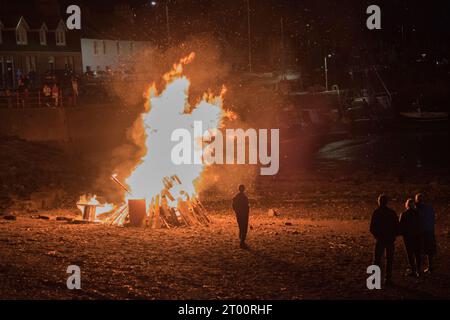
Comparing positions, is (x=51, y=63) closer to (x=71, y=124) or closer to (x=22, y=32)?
(x=22, y=32)

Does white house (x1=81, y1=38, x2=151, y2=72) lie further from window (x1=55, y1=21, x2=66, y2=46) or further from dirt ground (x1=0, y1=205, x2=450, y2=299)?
dirt ground (x1=0, y1=205, x2=450, y2=299)

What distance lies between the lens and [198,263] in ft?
43.8

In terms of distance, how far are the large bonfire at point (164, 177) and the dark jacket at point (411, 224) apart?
7.87 meters

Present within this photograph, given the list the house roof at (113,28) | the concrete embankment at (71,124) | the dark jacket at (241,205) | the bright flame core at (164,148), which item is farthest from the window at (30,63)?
the dark jacket at (241,205)

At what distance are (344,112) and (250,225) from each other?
38766 mm

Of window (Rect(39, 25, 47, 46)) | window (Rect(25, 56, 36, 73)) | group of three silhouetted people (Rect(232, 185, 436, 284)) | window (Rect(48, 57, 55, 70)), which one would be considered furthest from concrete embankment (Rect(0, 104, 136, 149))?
group of three silhouetted people (Rect(232, 185, 436, 284))

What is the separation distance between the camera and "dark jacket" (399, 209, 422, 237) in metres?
11.9

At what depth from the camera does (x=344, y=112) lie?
55625mm

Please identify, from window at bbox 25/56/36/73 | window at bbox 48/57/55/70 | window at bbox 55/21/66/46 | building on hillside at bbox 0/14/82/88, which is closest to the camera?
building on hillside at bbox 0/14/82/88

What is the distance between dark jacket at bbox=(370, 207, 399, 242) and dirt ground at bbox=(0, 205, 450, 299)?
96cm

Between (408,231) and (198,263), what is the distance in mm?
4367

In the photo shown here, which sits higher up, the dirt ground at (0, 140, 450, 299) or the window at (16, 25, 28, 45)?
the window at (16, 25, 28, 45)

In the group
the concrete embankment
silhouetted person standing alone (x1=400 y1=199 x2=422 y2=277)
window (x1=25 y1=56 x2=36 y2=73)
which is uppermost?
window (x1=25 y1=56 x2=36 y2=73)
